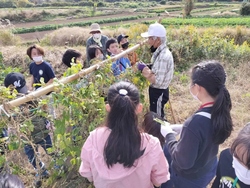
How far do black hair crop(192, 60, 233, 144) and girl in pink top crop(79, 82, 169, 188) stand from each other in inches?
15.3

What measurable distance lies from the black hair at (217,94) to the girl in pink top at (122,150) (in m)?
0.39

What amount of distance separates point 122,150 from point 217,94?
2.28ft

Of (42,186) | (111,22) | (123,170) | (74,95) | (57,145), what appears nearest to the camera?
(123,170)

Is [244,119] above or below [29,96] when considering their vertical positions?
below

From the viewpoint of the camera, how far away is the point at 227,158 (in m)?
1.56

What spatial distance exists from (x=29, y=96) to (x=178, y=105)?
3710 mm

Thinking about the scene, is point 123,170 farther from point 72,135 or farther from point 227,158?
point 72,135

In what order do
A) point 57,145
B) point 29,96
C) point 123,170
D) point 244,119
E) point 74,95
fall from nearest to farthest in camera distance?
point 123,170
point 29,96
point 74,95
point 57,145
point 244,119

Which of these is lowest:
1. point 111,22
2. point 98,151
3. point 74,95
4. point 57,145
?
point 111,22

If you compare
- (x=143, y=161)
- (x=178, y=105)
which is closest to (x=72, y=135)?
(x=143, y=161)

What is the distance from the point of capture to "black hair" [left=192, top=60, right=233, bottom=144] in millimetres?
1553

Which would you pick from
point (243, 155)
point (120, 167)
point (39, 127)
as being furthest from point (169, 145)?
point (39, 127)

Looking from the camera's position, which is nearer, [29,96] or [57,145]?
[29,96]

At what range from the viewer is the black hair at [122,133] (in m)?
1.42
